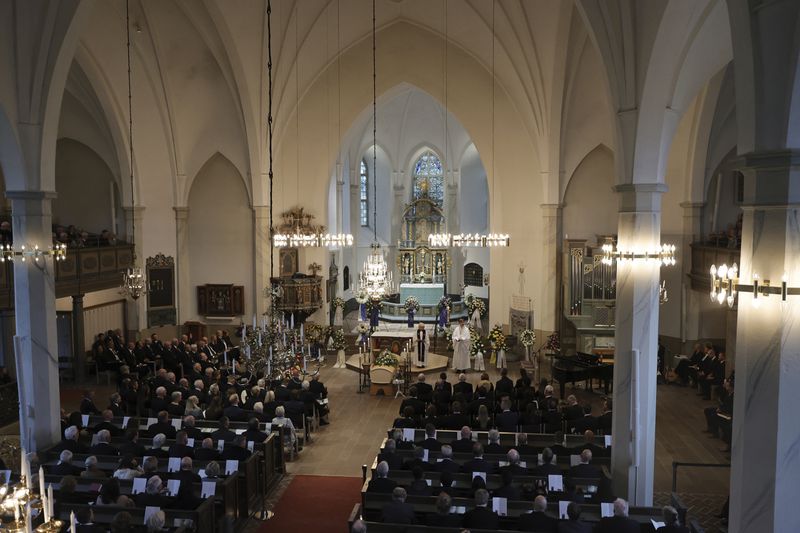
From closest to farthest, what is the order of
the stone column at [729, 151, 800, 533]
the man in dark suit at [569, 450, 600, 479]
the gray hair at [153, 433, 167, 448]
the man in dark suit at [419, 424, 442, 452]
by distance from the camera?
the stone column at [729, 151, 800, 533] → the man in dark suit at [569, 450, 600, 479] → the gray hair at [153, 433, 167, 448] → the man in dark suit at [419, 424, 442, 452]

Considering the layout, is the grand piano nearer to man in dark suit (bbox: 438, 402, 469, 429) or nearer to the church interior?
Result: the church interior

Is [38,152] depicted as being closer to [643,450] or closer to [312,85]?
[643,450]

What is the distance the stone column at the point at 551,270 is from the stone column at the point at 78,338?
15322 mm

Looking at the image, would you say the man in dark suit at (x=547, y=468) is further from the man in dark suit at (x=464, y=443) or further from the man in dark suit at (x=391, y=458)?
the man in dark suit at (x=391, y=458)

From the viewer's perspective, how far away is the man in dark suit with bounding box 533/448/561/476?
33.8 feet

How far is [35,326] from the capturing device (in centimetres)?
1293

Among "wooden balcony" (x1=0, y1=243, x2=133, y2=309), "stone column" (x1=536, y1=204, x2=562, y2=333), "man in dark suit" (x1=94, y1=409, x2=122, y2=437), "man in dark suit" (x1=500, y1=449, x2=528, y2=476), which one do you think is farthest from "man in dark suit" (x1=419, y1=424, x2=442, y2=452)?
"stone column" (x1=536, y1=204, x2=562, y2=333)

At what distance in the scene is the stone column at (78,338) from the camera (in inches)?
803

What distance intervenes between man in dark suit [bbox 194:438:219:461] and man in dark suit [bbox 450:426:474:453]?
4.16m

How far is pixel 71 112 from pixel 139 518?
60.8 feet

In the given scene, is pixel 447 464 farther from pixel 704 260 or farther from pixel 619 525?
pixel 704 260

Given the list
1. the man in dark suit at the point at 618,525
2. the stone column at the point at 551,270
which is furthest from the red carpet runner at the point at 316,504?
the stone column at the point at 551,270

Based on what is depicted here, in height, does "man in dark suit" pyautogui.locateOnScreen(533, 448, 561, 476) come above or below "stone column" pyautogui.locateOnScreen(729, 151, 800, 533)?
below

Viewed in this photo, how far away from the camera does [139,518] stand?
8.69 meters
